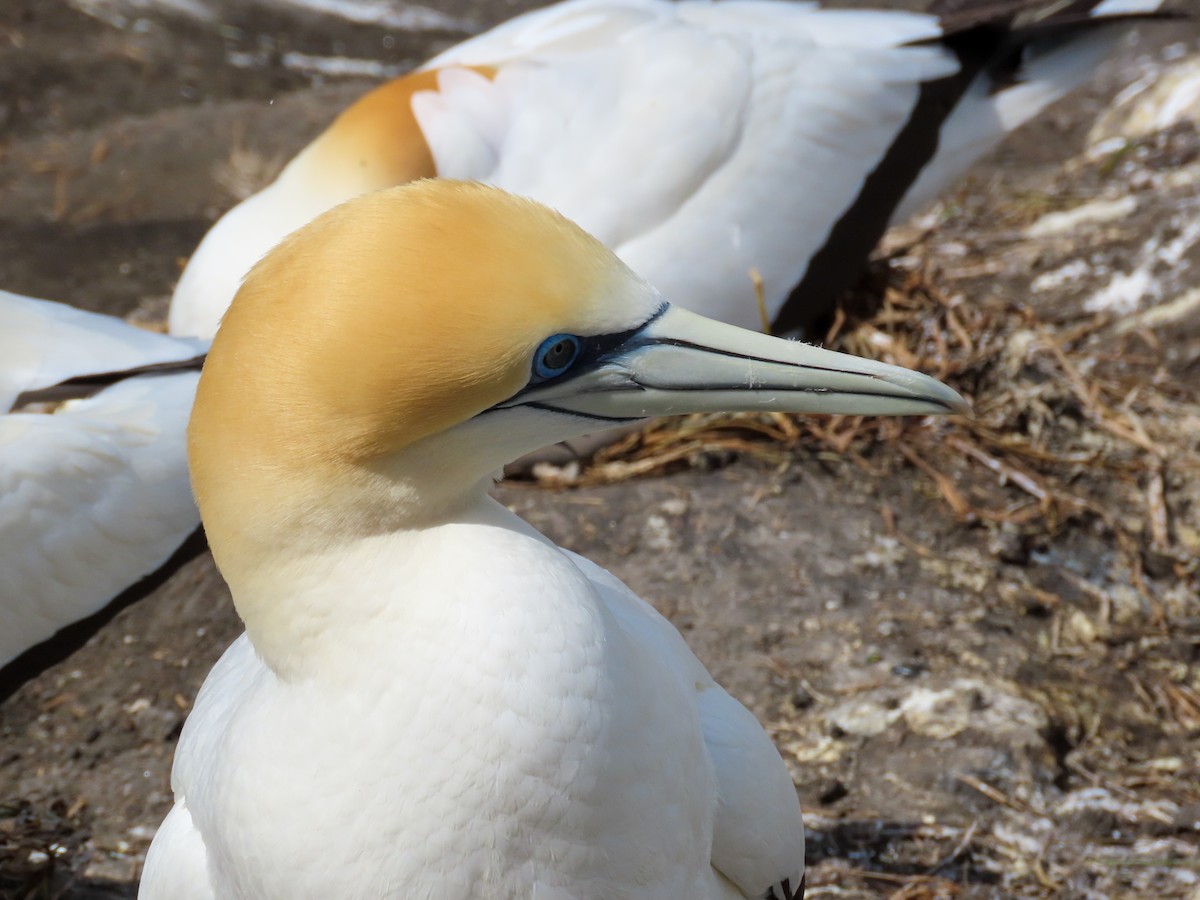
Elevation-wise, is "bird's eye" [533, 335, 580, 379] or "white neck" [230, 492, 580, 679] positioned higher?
"bird's eye" [533, 335, 580, 379]

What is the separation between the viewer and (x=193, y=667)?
12.4 feet

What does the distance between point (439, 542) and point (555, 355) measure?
Answer: 0.30 metres

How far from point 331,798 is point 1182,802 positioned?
229 cm

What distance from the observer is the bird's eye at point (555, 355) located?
1678mm

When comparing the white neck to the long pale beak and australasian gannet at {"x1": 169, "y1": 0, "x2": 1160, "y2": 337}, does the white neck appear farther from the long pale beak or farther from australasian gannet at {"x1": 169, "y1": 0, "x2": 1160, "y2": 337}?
australasian gannet at {"x1": 169, "y1": 0, "x2": 1160, "y2": 337}

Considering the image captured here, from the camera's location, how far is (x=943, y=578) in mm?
3863

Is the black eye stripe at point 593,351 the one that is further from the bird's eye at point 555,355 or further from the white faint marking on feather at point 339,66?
the white faint marking on feather at point 339,66

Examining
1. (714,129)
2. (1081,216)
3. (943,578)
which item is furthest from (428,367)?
(1081,216)

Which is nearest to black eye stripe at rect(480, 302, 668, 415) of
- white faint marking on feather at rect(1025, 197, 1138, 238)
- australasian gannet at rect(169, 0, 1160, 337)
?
australasian gannet at rect(169, 0, 1160, 337)

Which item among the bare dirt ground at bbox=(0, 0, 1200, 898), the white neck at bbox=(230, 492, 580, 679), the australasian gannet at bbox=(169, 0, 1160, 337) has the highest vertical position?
the white neck at bbox=(230, 492, 580, 679)

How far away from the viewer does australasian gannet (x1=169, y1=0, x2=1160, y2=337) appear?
432 centimetres

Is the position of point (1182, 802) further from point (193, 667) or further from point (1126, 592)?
point (193, 667)

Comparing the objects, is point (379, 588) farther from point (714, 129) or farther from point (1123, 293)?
point (1123, 293)

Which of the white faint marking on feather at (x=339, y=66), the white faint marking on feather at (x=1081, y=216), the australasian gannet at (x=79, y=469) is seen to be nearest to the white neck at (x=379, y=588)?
the australasian gannet at (x=79, y=469)
